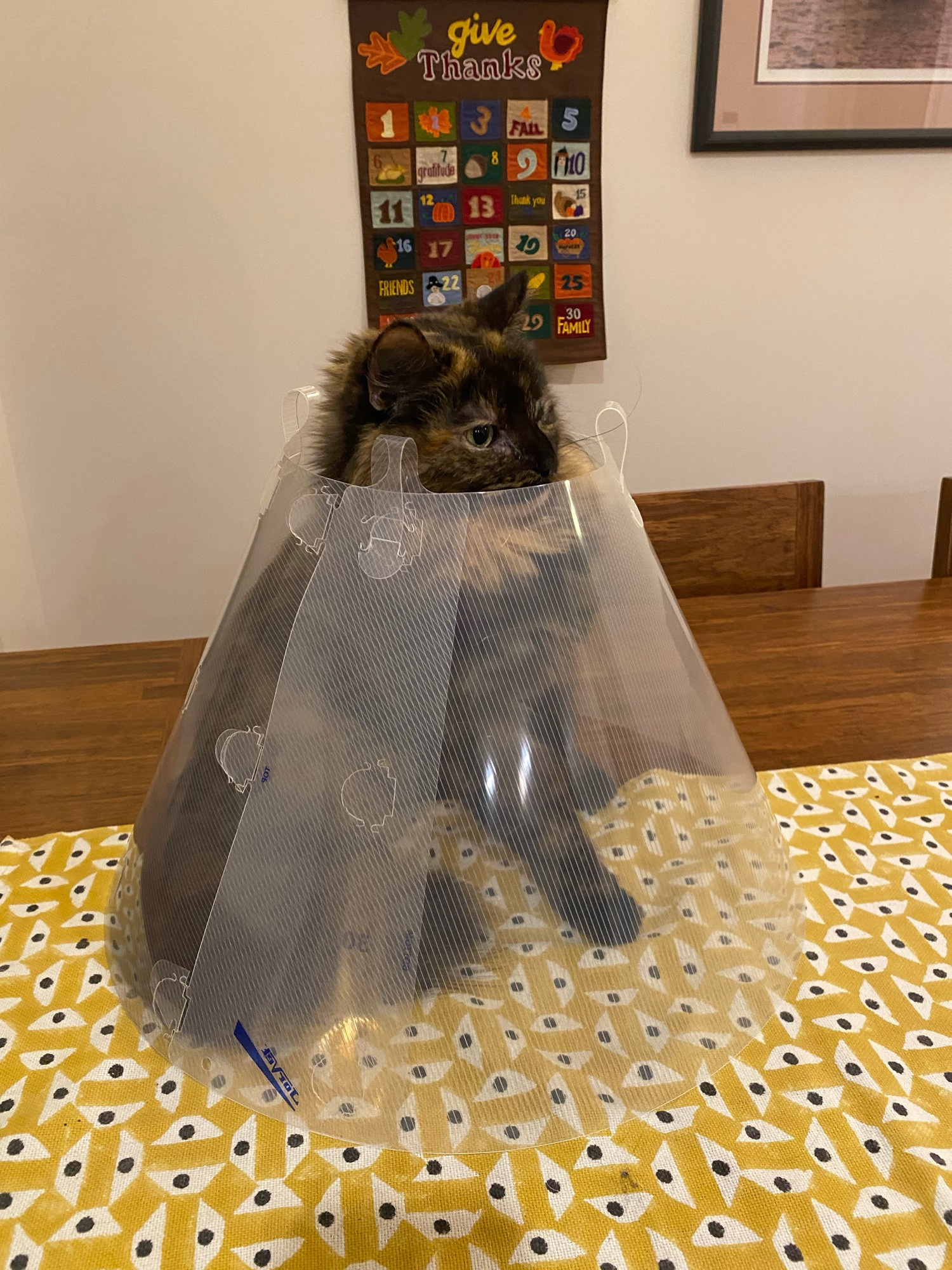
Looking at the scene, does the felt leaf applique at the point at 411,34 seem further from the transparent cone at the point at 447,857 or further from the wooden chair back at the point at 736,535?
the transparent cone at the point at 447,857

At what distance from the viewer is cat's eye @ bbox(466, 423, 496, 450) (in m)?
0.64

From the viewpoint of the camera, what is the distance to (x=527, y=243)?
1541mm

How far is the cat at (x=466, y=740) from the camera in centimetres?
46

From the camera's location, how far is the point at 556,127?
4.85 feet

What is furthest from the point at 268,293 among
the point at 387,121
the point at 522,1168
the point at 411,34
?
the point at 522,1168

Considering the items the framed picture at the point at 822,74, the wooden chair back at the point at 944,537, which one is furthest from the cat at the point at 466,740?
the framed picture at the point at 822,74

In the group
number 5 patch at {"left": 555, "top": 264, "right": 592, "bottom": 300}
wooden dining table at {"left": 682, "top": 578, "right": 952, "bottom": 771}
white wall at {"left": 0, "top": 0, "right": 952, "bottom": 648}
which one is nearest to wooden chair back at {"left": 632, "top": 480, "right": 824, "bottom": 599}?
wooden dining table at {"left": 682, "top": 578, "right": 952, "bottom": 771}

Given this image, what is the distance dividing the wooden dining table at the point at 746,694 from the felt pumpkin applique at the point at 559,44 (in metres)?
1.01

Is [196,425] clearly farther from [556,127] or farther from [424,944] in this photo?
[424,944]

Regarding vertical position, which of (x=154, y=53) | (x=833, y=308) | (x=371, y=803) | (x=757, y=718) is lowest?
(x=757, y=718)

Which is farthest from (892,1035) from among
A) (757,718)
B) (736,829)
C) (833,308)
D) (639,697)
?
(833,308)

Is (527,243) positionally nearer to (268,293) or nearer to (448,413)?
(268,293)

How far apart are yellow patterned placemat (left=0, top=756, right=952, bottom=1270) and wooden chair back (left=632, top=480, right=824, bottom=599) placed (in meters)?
0.71

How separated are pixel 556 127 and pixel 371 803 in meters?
1.44
